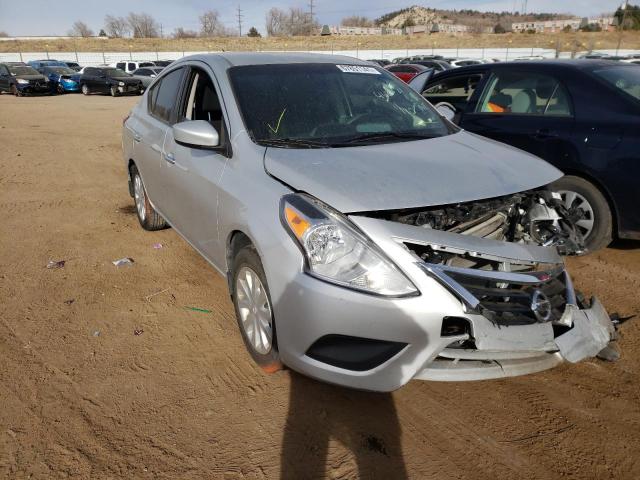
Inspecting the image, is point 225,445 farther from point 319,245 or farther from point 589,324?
point 589,324

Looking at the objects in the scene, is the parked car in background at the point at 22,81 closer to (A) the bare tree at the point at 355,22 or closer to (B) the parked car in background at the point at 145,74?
(B) the parked car in background at the point at 145,74

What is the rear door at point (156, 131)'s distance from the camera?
4.04 m

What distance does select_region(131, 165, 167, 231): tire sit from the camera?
4934mm

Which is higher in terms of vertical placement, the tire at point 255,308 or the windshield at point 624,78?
the windshield at point 624,78

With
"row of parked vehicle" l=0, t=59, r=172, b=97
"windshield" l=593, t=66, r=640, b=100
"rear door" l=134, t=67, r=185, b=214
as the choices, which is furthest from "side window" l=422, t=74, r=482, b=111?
"row of parked vehicle" l=0, t=59, r=172, b=97

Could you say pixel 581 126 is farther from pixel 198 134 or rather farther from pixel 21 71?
pixel 21 71

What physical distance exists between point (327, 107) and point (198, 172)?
964mm

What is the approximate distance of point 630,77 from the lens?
4.41 m

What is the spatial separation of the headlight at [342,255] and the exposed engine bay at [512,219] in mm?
252

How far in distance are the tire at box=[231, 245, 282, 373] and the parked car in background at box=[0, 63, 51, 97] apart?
2614cm

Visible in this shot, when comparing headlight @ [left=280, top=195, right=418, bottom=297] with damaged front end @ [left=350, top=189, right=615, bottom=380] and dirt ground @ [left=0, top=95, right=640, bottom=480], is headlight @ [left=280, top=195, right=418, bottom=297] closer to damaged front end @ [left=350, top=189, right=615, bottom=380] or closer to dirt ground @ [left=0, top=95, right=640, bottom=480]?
damaged front end @ [left=350, top=189, right=615, bottom=380]

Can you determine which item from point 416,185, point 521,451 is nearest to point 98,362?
point 416,185

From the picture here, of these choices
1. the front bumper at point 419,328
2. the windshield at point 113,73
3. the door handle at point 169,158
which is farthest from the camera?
the windshield at point 113,73

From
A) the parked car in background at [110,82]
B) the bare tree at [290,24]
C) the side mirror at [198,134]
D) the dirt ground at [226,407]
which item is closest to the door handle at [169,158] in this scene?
the side mirror at [198,134]
